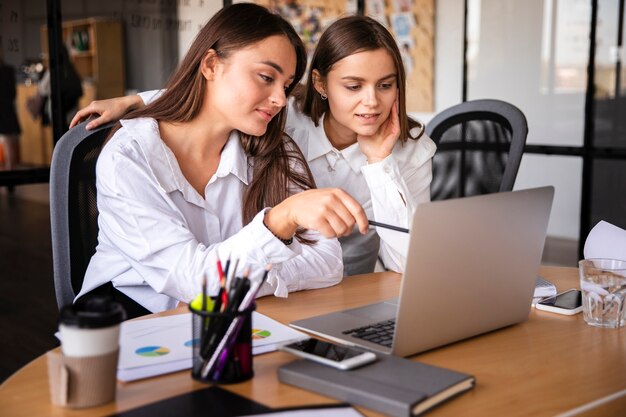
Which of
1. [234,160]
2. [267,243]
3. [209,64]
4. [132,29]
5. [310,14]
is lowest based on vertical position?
[267,243]

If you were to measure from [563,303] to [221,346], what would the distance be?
71 centimetres

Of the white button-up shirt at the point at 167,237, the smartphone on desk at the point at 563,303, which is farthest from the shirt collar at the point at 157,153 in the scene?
the smartphone on desk at the point at 563,303

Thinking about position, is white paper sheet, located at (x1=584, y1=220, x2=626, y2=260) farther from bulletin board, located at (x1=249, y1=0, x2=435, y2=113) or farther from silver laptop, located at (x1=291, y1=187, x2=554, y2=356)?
bulletin board, located at (x1=249, y1=0, x2=435, y2=113)

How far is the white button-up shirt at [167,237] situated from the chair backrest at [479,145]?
2.79ft

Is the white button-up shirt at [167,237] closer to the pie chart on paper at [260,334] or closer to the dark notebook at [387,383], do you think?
the pie chart on paper at [260,334]

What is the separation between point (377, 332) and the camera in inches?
45.9

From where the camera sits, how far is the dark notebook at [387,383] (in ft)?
2.85

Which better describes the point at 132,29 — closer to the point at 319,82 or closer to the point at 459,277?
the point at 319,82

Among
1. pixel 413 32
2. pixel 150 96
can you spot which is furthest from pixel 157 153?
pixel 413 32

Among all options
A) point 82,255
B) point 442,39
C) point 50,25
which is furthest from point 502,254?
point 442,39

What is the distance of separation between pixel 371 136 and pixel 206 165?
1.83 feet

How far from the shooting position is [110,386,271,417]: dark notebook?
87 cm

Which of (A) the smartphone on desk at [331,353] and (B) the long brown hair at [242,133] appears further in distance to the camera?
(B) the long brown hair at [242,133]

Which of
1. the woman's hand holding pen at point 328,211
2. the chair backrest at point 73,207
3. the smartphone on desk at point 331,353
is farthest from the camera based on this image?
the chair backrest at point 73,207
